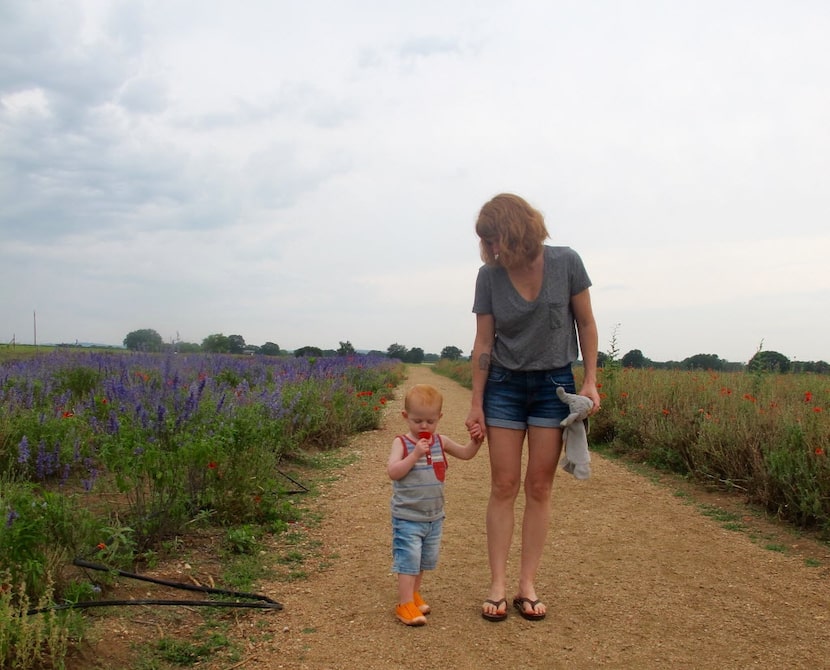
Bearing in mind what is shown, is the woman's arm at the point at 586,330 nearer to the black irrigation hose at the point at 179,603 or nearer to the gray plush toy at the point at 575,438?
the gray plush toy at the point at 575,438

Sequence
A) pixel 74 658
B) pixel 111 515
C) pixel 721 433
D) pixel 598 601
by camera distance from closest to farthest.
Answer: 1. pixel 74 658
2. pixel 598 601
3. pixel 111 515
4. pixel 721 433

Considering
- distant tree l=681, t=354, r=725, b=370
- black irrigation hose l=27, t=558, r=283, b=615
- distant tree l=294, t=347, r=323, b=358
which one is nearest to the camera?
black irrigation hose l=27, t=558, r=283, b=615

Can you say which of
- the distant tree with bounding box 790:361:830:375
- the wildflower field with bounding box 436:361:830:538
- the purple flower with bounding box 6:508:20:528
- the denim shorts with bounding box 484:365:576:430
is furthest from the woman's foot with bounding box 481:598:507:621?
the distant tree with bounding box 790:361:830:375

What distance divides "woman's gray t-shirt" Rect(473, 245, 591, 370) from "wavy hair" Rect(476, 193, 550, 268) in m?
0.12

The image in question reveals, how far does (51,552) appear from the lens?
3.26 m

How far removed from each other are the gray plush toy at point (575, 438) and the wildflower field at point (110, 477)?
224 centimetres

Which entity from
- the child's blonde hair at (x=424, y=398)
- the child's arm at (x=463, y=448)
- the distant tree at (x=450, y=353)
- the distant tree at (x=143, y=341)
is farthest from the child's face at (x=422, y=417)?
the distant tree at (x=450, y=353)

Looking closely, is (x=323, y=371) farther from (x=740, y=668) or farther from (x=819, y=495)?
(x=740, y=668)

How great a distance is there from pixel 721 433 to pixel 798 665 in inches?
162

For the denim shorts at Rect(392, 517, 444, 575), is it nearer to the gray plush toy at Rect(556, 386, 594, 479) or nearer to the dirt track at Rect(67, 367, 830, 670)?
the dirt track at Rect(67, 367, 830, 670)

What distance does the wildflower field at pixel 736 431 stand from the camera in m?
5.44

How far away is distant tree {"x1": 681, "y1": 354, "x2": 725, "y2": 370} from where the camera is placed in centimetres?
1405

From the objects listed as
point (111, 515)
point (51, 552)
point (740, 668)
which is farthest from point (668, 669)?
point (111, 515)

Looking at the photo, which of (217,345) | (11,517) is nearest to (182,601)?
(11,517)
